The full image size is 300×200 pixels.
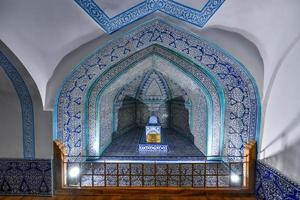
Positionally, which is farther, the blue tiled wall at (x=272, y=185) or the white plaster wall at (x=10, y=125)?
the white plaster wall at (x=10, y=125)

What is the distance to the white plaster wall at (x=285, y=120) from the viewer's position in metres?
2.01

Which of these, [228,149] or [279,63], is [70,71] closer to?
[279,63]

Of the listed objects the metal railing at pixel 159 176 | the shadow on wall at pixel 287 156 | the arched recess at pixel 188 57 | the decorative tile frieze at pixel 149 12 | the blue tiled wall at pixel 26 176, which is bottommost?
the metal railing at pixel 159 176

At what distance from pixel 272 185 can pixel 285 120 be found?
2.01 ft

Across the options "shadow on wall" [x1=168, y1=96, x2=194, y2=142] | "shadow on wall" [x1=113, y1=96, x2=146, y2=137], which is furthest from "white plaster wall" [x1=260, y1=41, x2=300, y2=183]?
"shadow on wall" [x1=113, y1=96, x2=146, y2=137]

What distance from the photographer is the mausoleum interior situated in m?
2.24

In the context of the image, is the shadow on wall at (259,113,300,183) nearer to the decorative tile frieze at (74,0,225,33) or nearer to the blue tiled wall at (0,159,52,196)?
the decorative tile frieze at (74,0,225,33)

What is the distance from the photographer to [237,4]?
7.38 feet

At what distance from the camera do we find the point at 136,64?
4.06m

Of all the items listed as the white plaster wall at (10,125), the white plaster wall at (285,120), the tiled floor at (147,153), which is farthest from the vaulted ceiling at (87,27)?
the tiled floor at (147,153)

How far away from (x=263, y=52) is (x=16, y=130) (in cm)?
274

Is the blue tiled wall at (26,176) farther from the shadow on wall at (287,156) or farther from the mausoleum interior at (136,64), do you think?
the shadow on wall at (287,156)

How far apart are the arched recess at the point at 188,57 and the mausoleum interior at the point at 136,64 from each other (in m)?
0.02

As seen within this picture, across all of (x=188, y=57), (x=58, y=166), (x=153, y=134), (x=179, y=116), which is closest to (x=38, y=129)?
(x=58, y=166)
